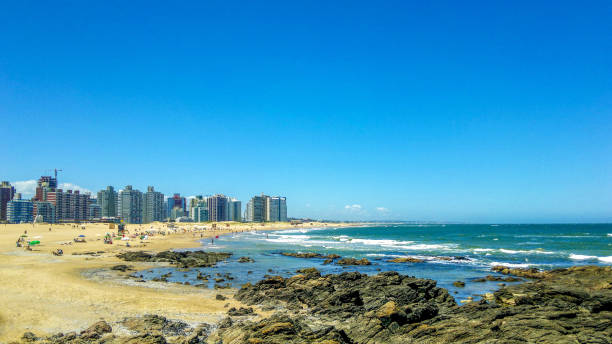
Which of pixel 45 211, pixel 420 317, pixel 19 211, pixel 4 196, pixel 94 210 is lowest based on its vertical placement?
pixel 420 317

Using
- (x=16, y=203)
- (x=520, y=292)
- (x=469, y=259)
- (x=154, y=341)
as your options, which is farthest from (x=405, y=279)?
(x=16, y=203)

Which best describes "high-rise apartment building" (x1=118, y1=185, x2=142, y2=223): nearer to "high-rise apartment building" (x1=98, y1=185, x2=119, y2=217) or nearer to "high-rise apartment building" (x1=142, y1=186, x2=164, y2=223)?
"high-rise apartment building" (x1=142, y1=186, x2=164, y2=223)

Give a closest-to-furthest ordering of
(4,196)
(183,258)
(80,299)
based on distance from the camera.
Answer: (80,299)
(183,258)
(4,196)

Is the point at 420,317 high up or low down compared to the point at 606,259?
up

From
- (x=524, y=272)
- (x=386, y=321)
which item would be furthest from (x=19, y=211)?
(x=386, y=321)

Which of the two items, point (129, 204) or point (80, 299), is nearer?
point (80, 299)

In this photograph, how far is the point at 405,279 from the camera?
25312mm

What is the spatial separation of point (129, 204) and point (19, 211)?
41.7m

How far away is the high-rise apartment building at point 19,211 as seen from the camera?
5738 inches

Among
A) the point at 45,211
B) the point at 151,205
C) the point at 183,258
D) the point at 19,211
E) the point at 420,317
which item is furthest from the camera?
the point at 151,205

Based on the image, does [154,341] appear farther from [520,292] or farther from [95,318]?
[520,292]

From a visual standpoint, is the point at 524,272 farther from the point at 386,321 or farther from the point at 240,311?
the point at 240,311

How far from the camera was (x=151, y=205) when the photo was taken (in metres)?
187

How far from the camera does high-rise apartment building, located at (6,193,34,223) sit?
145750 millimetres
